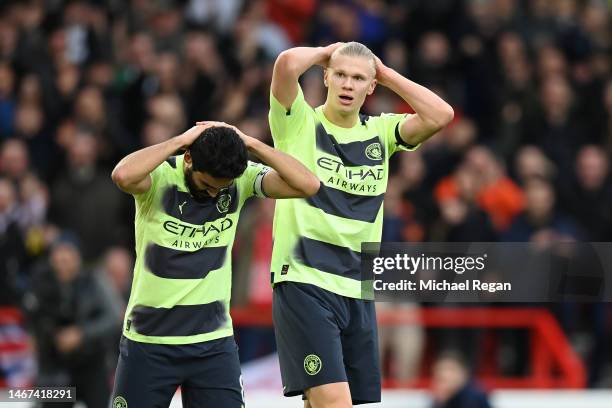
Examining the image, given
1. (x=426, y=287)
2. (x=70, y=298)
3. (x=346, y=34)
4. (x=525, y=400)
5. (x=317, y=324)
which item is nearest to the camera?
(x=317, y=324)

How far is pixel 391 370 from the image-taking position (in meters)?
13.4

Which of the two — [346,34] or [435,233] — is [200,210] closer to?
[435,233]

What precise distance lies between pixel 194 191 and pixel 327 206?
0.99 meters

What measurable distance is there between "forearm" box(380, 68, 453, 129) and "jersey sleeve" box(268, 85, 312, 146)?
576 millimetres

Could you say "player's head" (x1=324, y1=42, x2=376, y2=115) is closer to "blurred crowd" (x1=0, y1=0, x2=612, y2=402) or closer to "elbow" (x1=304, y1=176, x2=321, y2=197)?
"elbow" (x1=304, y1=176, x2=321, y2=197)

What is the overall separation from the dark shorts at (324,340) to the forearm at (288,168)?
0.73 metres

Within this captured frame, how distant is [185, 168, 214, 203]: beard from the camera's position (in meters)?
8.13

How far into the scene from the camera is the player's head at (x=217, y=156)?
7867 millimetres

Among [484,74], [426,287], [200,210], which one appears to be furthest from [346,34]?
[200,210]

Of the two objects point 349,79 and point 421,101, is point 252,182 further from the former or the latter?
point 421,101

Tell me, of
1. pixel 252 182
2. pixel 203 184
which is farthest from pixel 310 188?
pixel 203 184

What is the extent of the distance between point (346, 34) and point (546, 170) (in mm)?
3567

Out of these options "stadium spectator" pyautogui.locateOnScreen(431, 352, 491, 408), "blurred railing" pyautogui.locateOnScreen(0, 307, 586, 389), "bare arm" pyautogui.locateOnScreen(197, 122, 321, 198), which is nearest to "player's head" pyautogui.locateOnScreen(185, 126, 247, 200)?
"bare arm" pyautogui.locateOnScreen(197, 122, 321, 198)

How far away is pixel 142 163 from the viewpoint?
7875 mm
